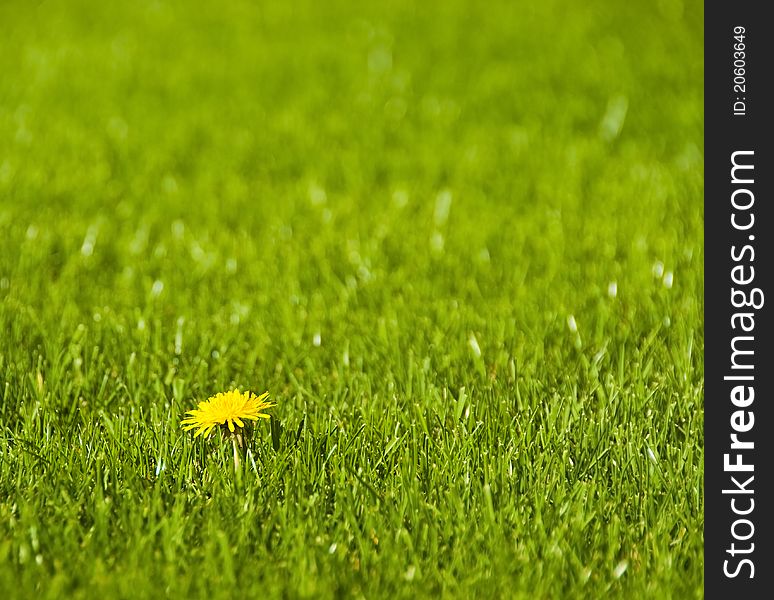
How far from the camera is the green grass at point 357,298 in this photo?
2.04 m

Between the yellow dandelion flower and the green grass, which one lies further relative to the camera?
the yellow dandelion flower

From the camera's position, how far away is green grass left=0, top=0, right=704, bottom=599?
2.04m

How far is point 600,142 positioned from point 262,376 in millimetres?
2228
